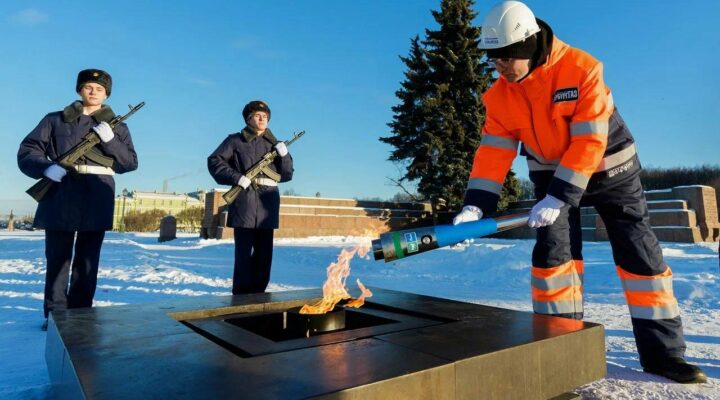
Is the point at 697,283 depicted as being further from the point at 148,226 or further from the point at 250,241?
the point at 148,226

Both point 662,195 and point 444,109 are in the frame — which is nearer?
point 662,195

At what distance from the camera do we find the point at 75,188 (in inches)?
141

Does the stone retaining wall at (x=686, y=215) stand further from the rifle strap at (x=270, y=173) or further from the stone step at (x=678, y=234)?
the rifle strap at (x=270, y=173)

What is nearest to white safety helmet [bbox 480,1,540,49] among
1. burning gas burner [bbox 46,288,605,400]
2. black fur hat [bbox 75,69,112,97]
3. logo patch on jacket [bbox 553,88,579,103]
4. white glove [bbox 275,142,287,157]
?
logo patch on jacket [bbox 553,88,579,103]

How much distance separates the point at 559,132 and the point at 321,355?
1951mm

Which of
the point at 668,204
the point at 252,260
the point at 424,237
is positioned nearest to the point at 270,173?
the point at 252,260

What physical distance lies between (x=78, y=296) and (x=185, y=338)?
A: 99.1 inches

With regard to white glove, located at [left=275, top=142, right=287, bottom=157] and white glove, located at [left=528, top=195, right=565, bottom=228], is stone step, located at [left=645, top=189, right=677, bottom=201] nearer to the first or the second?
white glove, located at [left=275, top=142, right=287, bottom=157]

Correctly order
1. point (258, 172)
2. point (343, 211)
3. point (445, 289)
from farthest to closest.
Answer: point (343, 211) → point (445, 289) → point (258, 172)

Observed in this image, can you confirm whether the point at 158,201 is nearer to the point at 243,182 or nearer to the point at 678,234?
the point at 678,234

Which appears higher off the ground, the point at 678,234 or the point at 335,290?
the point at 678,234

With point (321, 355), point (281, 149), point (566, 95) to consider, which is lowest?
point (321, 355)

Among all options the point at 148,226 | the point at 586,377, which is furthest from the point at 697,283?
the point at 148,226

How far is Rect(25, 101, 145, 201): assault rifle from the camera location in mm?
3502
